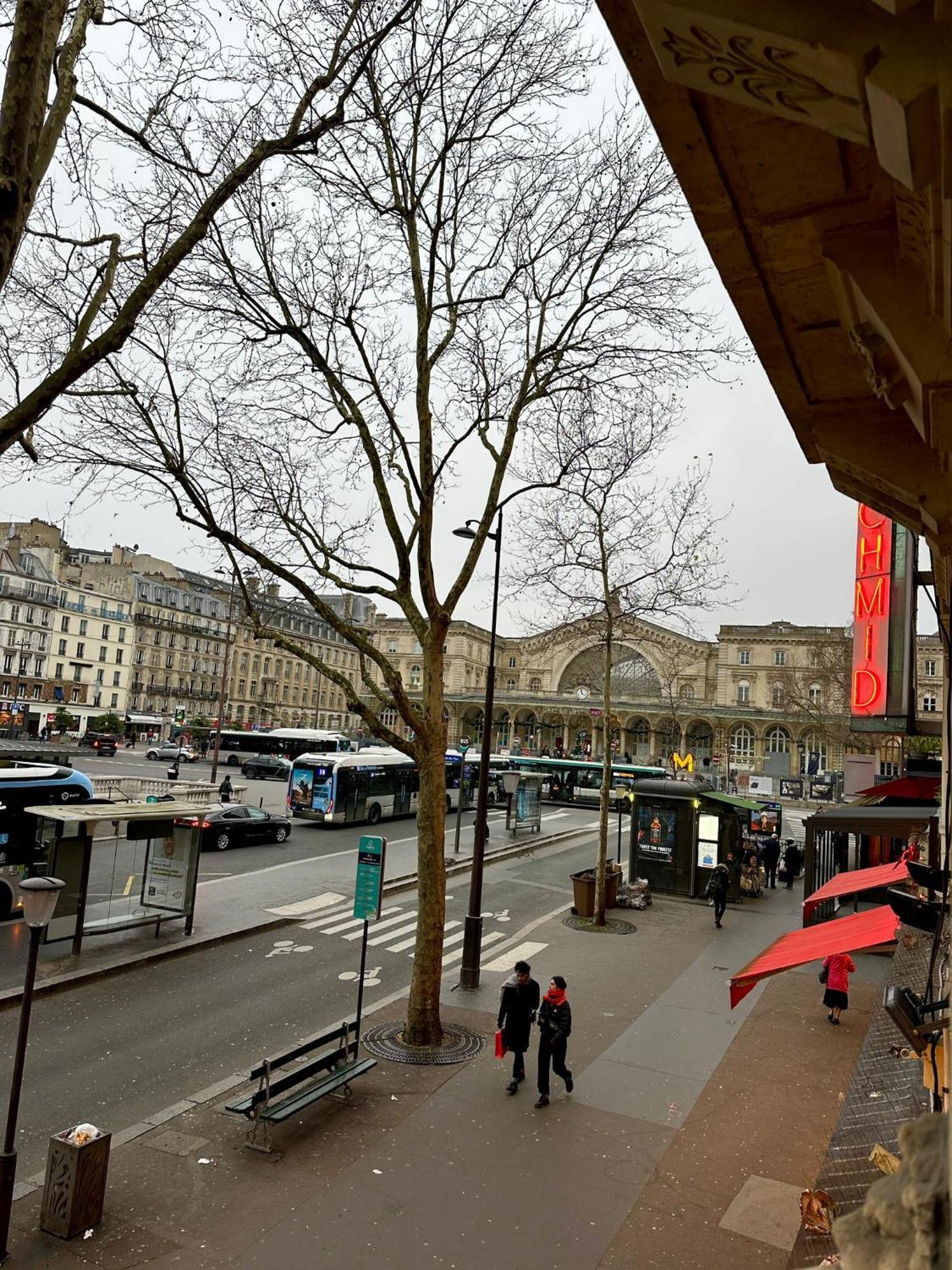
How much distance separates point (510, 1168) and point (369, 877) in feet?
13.3

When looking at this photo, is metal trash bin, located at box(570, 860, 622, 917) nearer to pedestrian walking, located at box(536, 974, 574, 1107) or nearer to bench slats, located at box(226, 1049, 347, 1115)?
pedestrian walking, located at box(536, 974, 574, 1107)

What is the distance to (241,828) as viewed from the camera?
2534 cm

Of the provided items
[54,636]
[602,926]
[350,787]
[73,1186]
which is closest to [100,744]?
[54,636]

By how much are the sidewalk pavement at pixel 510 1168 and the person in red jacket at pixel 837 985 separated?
40 cm

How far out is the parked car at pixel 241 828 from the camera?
24.5m

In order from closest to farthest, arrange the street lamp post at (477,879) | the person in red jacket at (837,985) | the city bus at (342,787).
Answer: the person in red jacket at (837,985)
the street lamp post at (477,879)
the city bus at (342,787)

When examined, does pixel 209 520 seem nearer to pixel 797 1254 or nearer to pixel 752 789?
pixel 797 1254

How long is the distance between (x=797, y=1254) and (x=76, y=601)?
82.5 meters

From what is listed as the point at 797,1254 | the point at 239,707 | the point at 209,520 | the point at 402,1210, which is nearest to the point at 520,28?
the point at 209,520

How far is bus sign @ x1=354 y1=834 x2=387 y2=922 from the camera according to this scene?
10438 mm

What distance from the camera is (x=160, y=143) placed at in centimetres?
855

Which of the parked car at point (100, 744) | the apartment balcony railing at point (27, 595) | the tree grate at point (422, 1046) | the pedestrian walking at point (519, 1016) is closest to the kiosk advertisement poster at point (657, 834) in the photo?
the tree grate at point (422, 1046)

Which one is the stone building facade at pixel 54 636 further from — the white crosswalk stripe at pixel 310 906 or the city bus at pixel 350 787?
the white crosswalk stripe at pixel 310 906

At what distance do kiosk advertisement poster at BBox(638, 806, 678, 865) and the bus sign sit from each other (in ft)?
42.8
